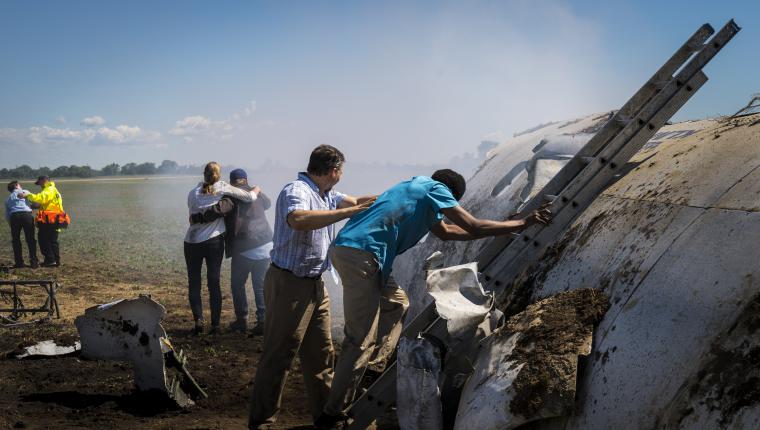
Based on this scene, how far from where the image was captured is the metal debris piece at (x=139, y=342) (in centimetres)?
552

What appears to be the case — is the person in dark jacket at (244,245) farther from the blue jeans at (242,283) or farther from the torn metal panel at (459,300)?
the torn metal panel at (459,300)

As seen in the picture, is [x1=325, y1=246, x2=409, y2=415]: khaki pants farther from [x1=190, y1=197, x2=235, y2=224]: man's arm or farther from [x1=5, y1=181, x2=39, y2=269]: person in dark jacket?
[x1=5, y1=181, x2=39, y2=269]: person in dark jacket

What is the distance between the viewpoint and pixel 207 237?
7734 millimetres

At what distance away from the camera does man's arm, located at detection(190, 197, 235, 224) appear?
769 cm

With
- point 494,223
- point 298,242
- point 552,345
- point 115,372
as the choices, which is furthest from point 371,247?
point 115,372

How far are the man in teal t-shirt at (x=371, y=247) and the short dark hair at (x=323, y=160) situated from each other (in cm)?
43

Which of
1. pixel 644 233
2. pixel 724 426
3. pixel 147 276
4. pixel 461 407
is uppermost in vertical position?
pixel 644 233

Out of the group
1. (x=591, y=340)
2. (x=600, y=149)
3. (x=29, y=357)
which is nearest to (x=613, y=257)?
(x=591, y=340)

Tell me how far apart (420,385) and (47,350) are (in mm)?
4877

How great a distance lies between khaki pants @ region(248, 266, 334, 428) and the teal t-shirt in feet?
1.63

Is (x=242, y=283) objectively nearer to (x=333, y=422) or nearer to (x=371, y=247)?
(x=333, y=422)

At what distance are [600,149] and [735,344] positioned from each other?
2.17m

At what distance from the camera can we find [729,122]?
428cm

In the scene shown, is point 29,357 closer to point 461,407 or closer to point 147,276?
point 461,407
